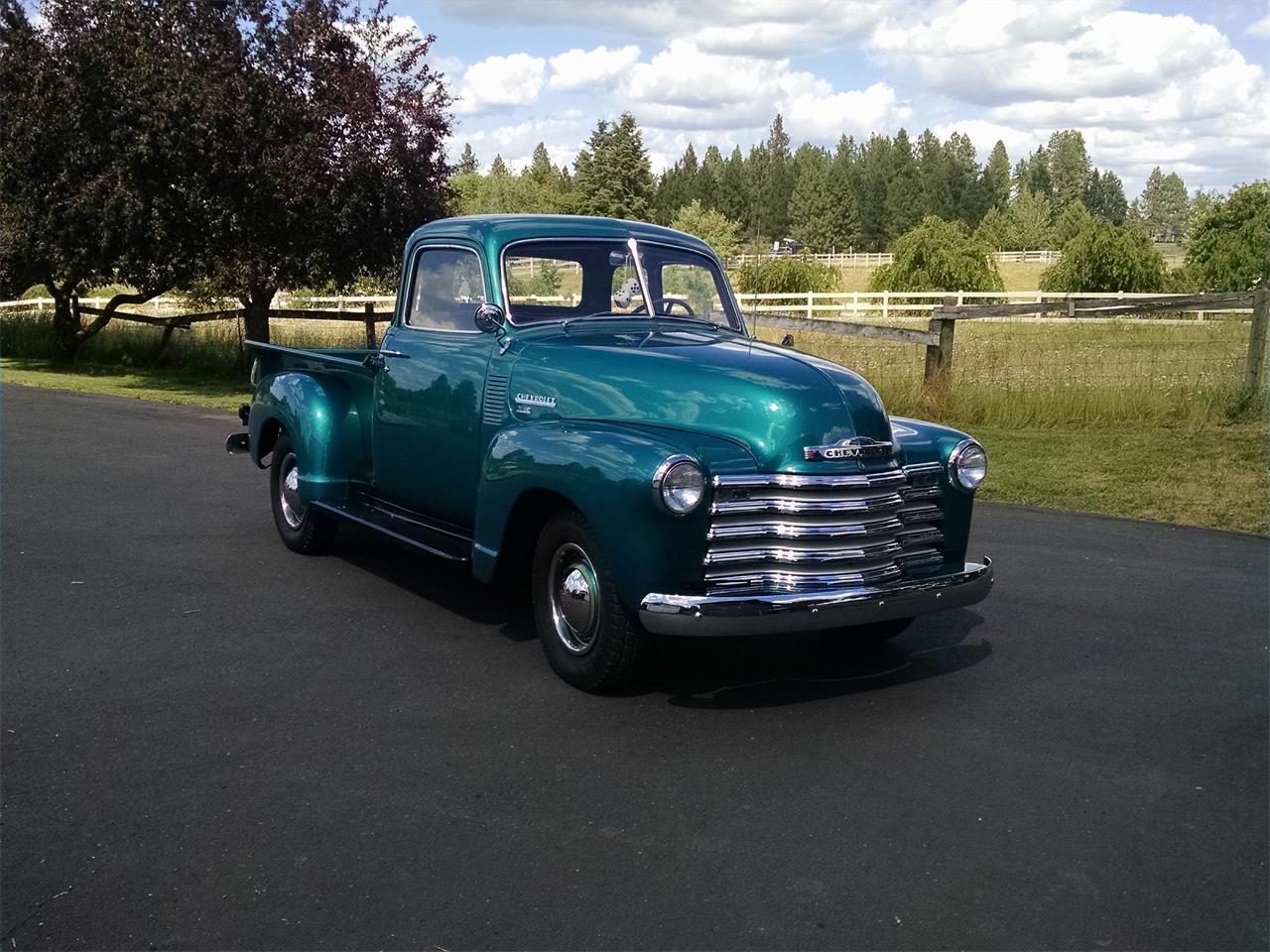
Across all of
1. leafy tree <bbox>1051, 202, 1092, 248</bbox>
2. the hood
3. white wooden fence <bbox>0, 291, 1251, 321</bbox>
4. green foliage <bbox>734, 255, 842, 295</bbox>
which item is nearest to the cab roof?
the hood

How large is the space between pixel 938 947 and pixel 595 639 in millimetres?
2156

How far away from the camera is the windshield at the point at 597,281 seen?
21.0ft

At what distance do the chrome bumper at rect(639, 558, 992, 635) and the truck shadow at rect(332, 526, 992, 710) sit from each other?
451 millimetres

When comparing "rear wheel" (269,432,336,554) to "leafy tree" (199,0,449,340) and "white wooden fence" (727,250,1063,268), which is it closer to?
"leafy tree" (199,0,449,340)

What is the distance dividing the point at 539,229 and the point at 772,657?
2.49 metres

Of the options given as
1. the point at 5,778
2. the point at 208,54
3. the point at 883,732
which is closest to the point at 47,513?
the point at 5,778

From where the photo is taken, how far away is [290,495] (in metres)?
7.87

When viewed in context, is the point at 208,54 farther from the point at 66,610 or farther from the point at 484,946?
the point at 484,946

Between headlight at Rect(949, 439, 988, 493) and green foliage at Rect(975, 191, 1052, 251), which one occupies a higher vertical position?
green foliage at Rect(975, 191, 1052, 251)

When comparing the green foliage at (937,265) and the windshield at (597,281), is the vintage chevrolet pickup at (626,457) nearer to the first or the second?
the windshield at (597,281)

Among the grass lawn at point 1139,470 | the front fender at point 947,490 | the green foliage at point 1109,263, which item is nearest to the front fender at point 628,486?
the front fender at point 947,490

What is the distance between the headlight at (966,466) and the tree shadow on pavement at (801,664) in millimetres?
817

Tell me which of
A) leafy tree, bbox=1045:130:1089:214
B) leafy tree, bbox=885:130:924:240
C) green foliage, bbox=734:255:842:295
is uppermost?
leafy tree, bbox=1045:130:1089:214

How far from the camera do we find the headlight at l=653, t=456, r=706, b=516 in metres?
4.73
